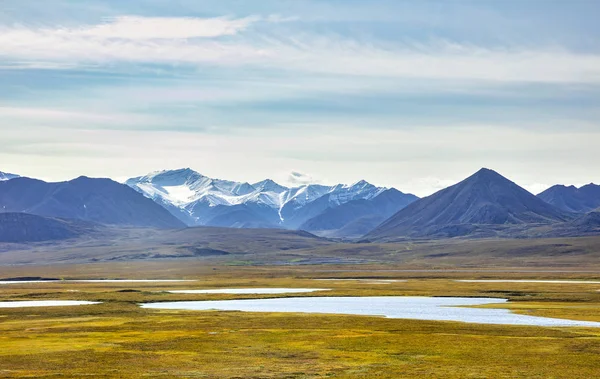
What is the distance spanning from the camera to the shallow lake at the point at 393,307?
9388 cm

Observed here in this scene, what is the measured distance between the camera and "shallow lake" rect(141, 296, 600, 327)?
93875 millimetres

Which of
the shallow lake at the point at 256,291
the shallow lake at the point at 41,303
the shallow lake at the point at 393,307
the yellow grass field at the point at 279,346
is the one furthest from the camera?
the shallow lake at the point at 256,291

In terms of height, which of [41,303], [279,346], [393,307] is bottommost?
[393,307]

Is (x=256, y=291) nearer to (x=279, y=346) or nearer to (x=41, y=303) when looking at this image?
(x=41, y=303)

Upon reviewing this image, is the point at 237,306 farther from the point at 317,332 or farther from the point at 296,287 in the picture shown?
the point at 296,287

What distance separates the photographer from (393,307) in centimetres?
11412

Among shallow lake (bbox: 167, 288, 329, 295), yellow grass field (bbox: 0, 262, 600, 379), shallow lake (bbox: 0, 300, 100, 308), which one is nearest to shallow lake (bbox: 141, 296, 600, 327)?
yellow grass field (bbox: 0, 262, 600, 379)

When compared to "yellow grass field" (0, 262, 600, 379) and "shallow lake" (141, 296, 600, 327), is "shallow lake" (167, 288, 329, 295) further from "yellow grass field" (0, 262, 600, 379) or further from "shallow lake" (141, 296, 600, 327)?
"yellow grass field" (0, 262, 600, 379)

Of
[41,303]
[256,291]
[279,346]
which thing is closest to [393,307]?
[279,346]

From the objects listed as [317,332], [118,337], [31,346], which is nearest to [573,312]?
[317,332]

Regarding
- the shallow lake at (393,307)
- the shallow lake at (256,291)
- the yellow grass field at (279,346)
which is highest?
the yellow grass field at (279,346)

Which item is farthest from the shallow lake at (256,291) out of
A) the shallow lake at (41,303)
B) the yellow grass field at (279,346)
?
the yellow grass field at (279,346)

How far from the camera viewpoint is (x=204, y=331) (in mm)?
82250

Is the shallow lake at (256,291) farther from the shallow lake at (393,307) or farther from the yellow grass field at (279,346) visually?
the yellow grass field at (279,346)
